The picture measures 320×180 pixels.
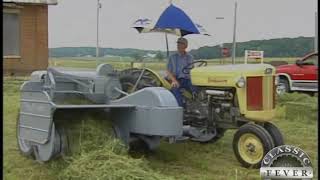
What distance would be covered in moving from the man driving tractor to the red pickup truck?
9.16 m

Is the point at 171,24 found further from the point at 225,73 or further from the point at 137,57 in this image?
the point at 225,73

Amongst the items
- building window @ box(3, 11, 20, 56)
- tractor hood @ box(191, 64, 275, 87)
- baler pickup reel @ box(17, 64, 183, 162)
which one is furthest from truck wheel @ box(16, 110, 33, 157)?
building window @ box(3, 11, 20, 56)

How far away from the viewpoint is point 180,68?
6.38 m

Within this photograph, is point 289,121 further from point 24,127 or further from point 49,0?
point 49,0

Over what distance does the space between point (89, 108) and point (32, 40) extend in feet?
48.8

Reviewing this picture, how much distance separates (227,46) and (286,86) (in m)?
6.36

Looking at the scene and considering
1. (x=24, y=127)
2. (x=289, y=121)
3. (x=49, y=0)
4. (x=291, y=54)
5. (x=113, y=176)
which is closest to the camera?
(x=113, y=176)

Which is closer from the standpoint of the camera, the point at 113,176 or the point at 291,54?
the point at 113,176

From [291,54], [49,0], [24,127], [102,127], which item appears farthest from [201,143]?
[49,0]

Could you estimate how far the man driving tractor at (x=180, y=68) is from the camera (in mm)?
6309

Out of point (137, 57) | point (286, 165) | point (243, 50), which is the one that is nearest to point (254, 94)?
point (137, 57)

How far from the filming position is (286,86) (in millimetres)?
16297

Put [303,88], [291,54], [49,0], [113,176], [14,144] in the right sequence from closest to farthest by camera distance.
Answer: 1. [113,176]
2. [14,144]
3. [291,54]
4. [303,88]
5. [49,0]

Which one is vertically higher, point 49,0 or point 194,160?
→ point 49,0
